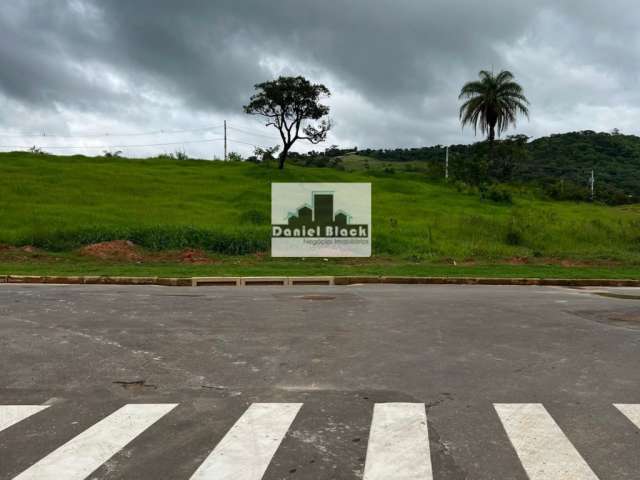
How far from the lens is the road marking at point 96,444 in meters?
3.73

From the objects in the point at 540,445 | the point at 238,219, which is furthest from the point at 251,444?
the point at 238,219

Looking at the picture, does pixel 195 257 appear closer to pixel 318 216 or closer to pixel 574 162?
pixel 318 216

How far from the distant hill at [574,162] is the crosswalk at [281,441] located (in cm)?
4916

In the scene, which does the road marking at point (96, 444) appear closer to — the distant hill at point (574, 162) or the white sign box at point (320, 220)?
the white sign box at point (320, 220)

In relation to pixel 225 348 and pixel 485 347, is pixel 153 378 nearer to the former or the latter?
pixel 225 348

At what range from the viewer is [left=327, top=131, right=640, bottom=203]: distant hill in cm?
Result: 5647

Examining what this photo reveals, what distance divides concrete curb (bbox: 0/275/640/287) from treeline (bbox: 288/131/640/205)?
105 ft

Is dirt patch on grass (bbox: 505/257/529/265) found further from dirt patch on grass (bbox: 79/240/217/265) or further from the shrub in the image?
the shrub

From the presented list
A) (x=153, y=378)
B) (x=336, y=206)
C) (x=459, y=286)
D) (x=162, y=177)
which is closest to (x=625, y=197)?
(x=336, y=206)

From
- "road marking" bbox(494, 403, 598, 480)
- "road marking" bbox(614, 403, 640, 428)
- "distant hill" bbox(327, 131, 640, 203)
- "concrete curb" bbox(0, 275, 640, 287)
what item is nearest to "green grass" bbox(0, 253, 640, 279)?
"concrete curb" bbox(0, 275, 640, 287)

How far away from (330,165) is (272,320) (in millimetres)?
53791

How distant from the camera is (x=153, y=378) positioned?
6.04 metres

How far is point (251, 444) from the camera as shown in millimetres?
4199

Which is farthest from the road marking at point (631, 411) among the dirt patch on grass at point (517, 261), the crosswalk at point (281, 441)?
the dirt patch on grass at point (517, 261)
